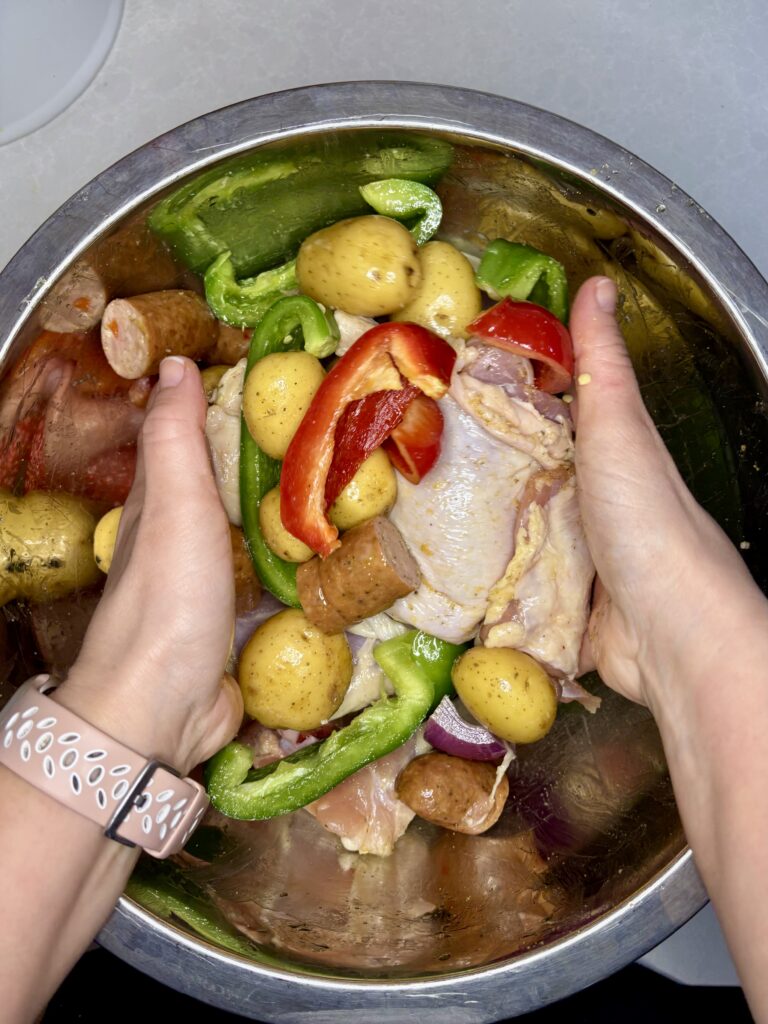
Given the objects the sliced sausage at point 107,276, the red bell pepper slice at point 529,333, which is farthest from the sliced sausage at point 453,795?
the sliced sausage at point 107,276

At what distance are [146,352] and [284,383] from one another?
0.68 feet

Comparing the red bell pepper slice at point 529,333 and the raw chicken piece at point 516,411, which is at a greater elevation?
the red bell pepper slice at point 529,333

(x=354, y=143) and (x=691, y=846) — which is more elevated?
(x=354, y=143)

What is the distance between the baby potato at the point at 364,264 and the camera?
48.7 inches

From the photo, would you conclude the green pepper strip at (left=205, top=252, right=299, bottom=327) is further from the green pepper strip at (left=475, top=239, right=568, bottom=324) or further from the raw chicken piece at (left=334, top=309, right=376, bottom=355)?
the green pepper strip at (left=475, top=239, right=568, bottom=324)

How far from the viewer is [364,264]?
1238mm

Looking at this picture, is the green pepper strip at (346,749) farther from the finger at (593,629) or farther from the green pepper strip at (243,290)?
the green pepper strip at (243,290)

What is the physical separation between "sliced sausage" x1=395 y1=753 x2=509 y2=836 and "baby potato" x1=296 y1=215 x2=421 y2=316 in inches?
26.7

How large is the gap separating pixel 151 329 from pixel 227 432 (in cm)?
18

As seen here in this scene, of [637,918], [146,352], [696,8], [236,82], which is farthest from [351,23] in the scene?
[637,918]

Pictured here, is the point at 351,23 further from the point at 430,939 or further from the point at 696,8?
the point at 430,939

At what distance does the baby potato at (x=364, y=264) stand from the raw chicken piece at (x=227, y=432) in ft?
0.60

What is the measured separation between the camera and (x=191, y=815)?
3.70 ft

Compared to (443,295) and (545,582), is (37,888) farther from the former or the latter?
(443,295)
